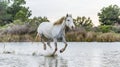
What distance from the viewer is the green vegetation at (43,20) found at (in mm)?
43031

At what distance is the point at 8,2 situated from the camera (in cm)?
8469

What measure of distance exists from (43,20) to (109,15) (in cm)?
1982

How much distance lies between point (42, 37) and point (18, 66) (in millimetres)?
8589

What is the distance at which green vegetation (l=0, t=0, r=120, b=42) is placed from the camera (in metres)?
43.0

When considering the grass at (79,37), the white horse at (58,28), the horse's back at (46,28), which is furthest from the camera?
the grass at (79,37)

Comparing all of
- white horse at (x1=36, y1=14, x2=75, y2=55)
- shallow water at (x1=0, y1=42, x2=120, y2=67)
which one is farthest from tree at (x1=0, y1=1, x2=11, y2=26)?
white horse at (x1=36, y1=14, x2=75, y2=55)

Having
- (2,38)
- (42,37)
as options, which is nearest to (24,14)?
(2,38)

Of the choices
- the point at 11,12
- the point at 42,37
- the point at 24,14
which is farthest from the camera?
the point at 11,12

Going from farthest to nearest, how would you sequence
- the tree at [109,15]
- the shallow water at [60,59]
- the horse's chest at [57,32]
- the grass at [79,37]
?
the tree at [109,15] → the grass at [79,37] → the horse's chest at [57,32] → the shallow water at [60,59]

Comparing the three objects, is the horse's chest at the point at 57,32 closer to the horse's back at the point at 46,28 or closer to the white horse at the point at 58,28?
the white horse at the point at 58,28

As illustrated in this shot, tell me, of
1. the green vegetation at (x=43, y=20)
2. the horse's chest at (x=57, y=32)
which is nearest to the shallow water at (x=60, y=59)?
the horse's chest at (x=57, y=32)

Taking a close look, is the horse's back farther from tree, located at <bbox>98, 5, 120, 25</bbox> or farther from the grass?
tree, located at <bbox>98, 5, 120, 25</bbox>

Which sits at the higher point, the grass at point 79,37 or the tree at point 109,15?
the tree at point 109,15

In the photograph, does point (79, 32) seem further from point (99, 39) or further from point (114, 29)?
point (114, 29)
